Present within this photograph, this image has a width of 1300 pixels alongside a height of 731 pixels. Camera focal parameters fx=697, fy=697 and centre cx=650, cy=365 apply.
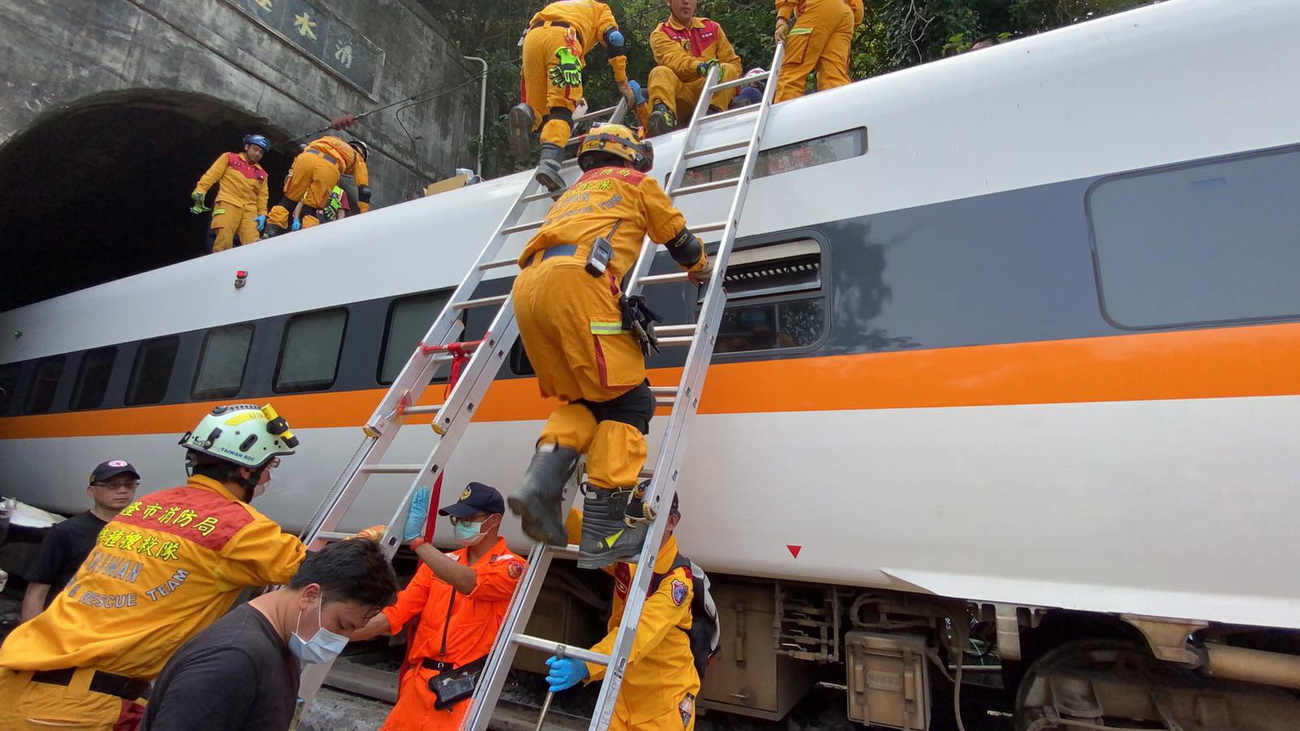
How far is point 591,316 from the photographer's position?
234 centimetres

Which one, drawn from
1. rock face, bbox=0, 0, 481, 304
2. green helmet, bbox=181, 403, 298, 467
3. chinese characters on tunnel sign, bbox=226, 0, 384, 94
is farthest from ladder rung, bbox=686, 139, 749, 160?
chinese characters on tunnel sign, bbox=226, 0, 384, 94

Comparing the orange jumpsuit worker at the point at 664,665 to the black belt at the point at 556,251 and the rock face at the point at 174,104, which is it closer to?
the black belt at the point at 556,251

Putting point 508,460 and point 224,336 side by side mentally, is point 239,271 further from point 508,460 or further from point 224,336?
point 508,460

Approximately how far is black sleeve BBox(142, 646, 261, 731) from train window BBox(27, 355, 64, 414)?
715 cm

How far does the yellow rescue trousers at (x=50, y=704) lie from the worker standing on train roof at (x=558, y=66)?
3213mm

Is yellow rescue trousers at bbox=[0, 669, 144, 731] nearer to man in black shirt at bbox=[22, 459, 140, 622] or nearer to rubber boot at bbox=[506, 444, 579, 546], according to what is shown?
rubber boot at bbox=[506, 444, 579, 546]

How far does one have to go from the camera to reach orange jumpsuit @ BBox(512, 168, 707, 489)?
7.61 ft

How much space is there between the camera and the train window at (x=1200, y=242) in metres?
2.29

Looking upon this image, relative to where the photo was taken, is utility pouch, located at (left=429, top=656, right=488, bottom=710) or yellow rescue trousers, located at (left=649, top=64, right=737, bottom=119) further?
yellow rescue trousers, located at (left=649, top=64, right=737, bottom=119)

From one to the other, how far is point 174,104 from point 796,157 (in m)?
8.54

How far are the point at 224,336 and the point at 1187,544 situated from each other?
19.4 feet

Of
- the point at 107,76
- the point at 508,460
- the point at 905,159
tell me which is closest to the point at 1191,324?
the point at 905,159

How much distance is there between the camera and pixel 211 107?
28.4 ft

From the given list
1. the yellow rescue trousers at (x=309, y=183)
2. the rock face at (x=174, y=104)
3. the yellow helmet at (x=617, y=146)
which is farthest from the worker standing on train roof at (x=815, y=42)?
the rock face at (x=174, y=104)
